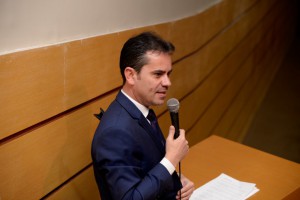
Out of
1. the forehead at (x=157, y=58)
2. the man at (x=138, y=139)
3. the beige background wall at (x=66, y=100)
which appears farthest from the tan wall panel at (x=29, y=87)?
the forehead at (x=157, y=58)

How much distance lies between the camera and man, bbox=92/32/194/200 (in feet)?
3.33

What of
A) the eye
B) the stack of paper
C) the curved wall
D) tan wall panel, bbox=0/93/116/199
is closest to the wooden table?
the stack of paper

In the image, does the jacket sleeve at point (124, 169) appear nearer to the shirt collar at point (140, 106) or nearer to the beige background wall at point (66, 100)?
the shirt collar at point (140, 106)

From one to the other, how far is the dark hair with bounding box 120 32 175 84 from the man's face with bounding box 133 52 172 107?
16 mm

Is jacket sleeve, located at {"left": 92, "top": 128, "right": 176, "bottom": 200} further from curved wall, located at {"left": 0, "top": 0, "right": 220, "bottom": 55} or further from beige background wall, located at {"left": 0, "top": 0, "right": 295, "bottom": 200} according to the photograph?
curved wall, located at {"left": 0, "top": 0, "right": 220, "bottom": 55}

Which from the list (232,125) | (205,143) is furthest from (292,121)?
(205,143)

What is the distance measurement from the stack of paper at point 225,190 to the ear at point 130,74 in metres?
0.68

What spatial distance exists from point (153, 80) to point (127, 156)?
292 mm

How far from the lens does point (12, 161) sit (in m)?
1.15

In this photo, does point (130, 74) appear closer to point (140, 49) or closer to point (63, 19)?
point (140, 49)

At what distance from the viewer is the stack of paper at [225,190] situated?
1490 millimetres

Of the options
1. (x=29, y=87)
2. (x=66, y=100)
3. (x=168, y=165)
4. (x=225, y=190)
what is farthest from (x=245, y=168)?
(x=29, y=87)

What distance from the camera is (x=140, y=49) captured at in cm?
115

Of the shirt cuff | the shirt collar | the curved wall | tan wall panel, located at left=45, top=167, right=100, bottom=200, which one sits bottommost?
tan wall panel, located at left=45, top=167, right=100, bottom=200
